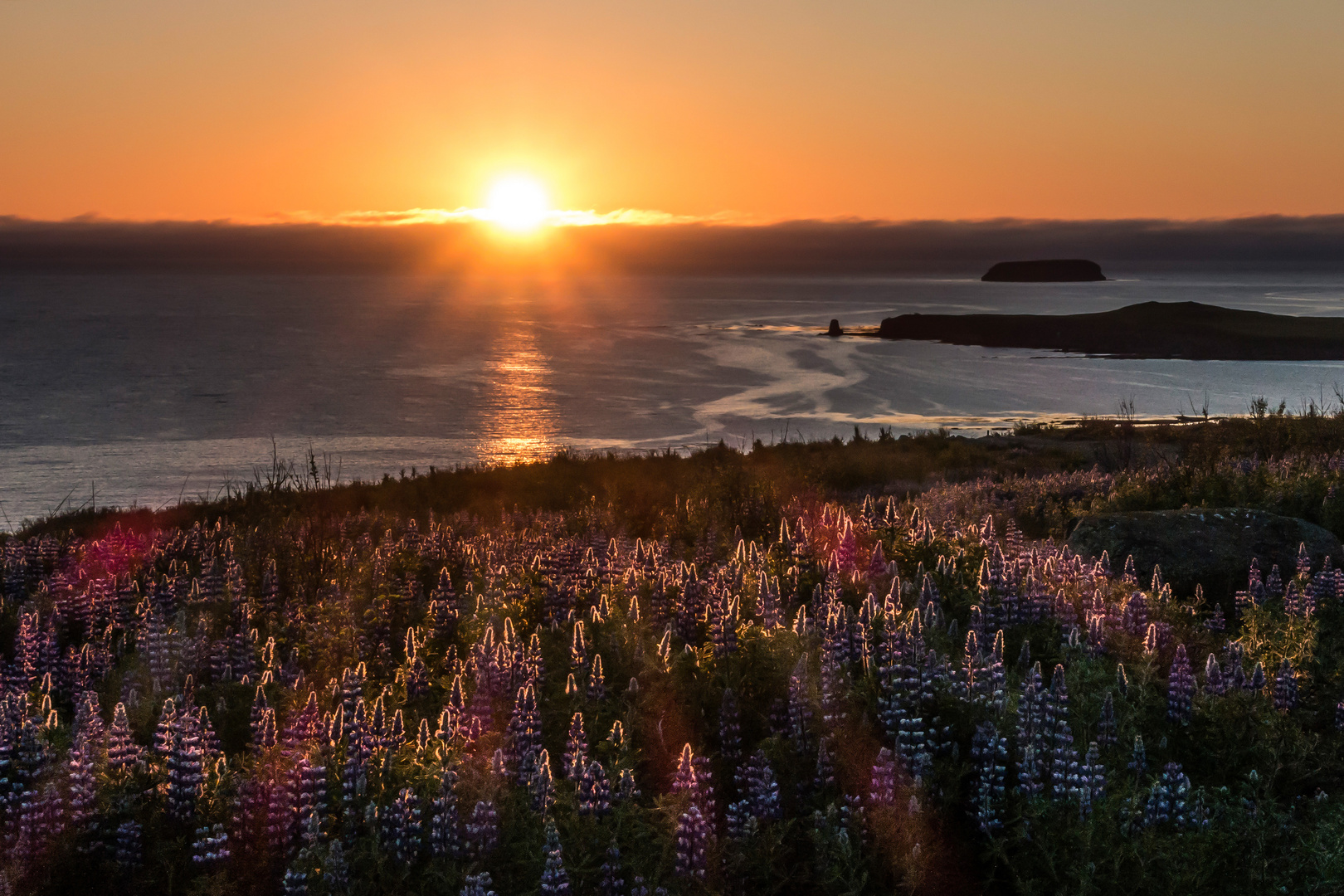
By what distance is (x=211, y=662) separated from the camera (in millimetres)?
6008

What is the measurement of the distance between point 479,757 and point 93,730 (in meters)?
1.89

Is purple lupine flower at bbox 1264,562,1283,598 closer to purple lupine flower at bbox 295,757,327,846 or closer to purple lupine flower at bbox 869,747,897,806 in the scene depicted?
purple lupine flower at bbox 869,747,897,806

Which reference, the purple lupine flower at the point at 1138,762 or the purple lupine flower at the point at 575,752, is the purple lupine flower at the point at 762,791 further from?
the purple lupine flower at the point at 1138,762

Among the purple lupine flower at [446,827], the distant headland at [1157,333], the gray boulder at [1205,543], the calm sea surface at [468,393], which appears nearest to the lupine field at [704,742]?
the purple lupine flower at [446,827]

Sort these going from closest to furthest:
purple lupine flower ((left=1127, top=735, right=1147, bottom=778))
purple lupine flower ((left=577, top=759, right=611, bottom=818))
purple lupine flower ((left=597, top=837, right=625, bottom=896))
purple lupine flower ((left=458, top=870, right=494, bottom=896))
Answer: purple lupine flower ((left=458, top=870, right=494, bottom=896)) → purple lupine flower ((left=597, top=837, right=625, bottom=896)) → purple lupine flower ((left=577, top=759, right=611, bottom=818)) → purple lupine flower ((left=1127, top=735, right=1147, bottom=778))

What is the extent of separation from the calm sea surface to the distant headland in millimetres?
6845

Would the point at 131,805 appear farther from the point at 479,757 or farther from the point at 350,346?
the point at 350,346

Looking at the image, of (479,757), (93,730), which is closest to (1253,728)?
(479,757)

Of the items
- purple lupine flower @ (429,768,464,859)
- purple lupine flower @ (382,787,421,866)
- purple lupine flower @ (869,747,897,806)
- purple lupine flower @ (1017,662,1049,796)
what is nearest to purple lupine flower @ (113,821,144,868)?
purple lupine flower @ (382,787,421,866)

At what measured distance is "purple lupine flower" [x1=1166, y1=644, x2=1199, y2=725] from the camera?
491 cm

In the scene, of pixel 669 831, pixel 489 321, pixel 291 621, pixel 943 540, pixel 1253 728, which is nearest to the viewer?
pixel 669 831

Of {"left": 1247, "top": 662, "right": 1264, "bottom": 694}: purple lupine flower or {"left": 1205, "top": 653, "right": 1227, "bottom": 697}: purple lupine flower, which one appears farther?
{"left": 1247, "top": 662, "right": 1264, "bottom": 694}: purple lupine flower

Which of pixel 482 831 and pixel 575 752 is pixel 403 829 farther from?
pixel 575 752

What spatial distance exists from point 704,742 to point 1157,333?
10376 cm
